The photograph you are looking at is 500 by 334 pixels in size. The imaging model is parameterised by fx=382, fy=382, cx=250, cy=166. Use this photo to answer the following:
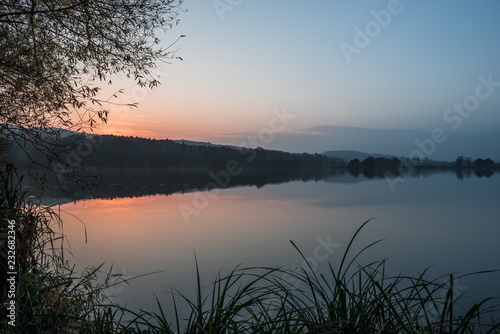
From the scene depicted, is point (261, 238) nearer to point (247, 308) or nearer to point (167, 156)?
point (247, 308)

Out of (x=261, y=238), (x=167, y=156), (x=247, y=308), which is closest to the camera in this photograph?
(x=247, y=308)

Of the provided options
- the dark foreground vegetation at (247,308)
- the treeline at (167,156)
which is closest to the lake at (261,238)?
the dark foreground vegetation at (247,308)

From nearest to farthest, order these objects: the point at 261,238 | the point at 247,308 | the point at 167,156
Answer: the point at 247,308 → the point at 261,238 → the point at 167,156

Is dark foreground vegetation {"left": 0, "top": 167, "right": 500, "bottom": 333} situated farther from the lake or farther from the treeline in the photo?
Result: the treeline

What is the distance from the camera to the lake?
11969 millimetres

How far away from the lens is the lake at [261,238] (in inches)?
471

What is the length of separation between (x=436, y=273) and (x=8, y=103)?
41.7 feet

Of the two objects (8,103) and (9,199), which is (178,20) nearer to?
(8,103)

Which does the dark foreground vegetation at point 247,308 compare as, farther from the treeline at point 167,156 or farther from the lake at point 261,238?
the treeline at point 167,156

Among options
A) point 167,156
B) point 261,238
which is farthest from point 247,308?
point 167,156

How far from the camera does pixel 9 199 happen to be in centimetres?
486

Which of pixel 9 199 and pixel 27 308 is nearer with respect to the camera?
pixel 27 308

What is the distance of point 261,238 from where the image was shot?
17.5 m

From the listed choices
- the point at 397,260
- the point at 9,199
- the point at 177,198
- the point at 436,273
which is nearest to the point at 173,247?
the point at 397,260
